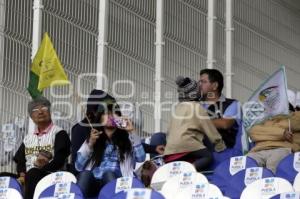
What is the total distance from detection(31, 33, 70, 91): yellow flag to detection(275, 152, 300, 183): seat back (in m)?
3.17

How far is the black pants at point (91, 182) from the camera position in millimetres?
9891

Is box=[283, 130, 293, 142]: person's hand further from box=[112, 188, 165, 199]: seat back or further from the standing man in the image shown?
box=[112, 188, 165, 199]: seat back

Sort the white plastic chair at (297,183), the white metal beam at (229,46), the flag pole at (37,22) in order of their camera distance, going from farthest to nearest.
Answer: the white metal beam at (229,46)
the flag pole at (37,22)
the white plastic chair at (297,183)

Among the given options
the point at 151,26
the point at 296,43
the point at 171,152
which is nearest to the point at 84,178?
the point at 171,152

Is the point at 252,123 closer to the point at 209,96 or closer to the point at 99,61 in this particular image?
the point at 209,96

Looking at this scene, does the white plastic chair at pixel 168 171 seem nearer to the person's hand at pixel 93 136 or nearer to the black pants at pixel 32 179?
the person's hand at pixel 93 136

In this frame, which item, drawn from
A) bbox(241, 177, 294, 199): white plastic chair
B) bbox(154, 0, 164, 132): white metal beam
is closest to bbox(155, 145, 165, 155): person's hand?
bbox(154, 0, 164, 132): white metal beam

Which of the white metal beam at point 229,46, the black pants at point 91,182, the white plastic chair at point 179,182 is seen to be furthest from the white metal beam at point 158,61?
the white plastic chair at point 179,182

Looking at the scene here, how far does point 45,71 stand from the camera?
12.0 m

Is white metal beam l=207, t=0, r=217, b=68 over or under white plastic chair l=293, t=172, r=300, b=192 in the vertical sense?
over

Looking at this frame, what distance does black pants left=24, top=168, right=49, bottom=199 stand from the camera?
10075 millimetres

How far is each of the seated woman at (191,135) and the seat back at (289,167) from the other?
0.90 metres

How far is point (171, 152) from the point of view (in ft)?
34.7

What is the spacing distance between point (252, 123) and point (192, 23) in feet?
12.7
